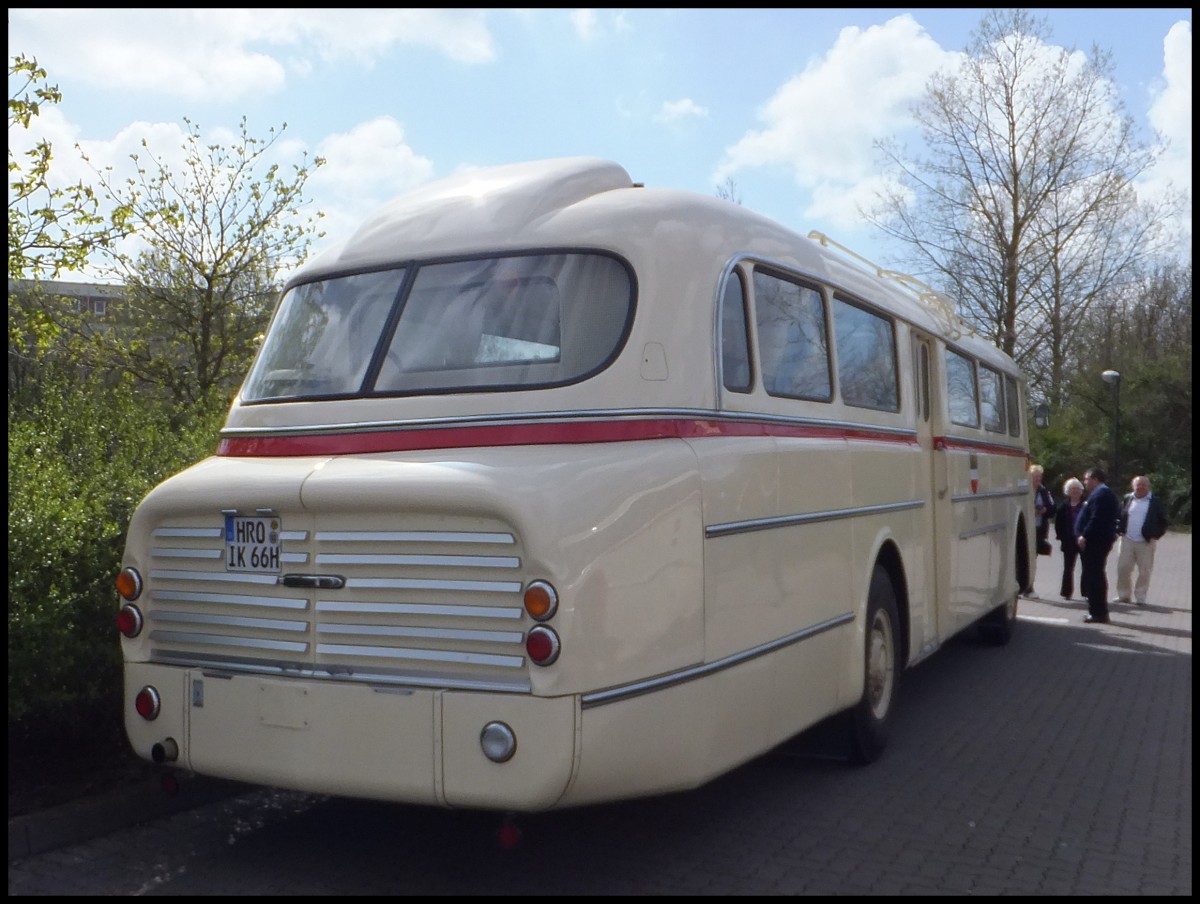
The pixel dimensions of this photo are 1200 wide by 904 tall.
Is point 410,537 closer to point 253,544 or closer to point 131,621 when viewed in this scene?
point 253,544

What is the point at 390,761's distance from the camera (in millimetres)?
4547

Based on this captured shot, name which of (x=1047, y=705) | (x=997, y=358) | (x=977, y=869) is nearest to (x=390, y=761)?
(x=977, y=869)

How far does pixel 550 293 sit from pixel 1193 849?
3.74 meters

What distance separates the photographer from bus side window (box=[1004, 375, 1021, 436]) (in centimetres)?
1236

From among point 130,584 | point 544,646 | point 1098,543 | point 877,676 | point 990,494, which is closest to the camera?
point 544,646

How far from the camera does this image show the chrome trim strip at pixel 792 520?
Result: 202 inches

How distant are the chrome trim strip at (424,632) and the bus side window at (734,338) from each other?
1.61 meters

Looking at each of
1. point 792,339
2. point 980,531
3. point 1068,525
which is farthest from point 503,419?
point 1068,525

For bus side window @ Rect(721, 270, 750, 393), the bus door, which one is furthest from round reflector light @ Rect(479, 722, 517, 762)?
the bus door

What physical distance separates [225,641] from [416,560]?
3.15 ft

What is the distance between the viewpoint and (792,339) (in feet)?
20.4

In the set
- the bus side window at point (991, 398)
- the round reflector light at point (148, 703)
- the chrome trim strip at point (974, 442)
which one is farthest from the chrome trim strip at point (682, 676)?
the bus side window at point (991, 398)

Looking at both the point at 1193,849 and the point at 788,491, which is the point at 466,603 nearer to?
the point at 788,491

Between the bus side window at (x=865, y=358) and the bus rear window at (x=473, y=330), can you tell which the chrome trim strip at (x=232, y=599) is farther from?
the bus side window at (x=865, y=358)
